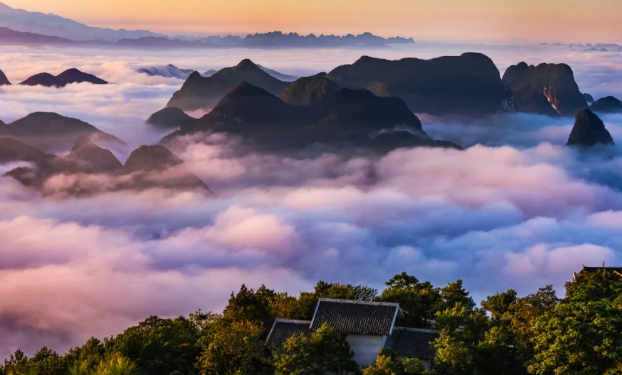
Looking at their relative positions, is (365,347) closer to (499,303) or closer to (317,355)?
(317,355)

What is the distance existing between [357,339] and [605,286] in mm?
11860

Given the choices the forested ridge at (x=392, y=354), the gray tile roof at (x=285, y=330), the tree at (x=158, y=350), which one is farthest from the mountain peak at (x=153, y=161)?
the gray tile roof at (x=285, y=330)

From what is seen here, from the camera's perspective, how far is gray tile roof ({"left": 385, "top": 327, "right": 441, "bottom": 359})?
111ft

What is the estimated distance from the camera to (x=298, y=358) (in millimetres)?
31547

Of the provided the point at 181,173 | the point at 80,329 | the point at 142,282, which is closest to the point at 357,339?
the point at 80,329

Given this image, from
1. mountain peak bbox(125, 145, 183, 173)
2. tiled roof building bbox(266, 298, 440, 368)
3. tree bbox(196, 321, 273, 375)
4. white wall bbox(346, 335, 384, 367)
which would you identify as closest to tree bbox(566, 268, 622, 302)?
tiled roof building bbox(266, 298, 440, 368)

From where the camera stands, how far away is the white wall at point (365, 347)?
113 feet

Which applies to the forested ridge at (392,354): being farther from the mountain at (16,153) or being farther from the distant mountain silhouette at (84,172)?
the mountain at (16,153)

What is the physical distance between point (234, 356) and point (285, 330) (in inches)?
153

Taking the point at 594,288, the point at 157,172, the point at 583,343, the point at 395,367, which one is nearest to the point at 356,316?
the point at 395,367

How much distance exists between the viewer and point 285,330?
1395 inches

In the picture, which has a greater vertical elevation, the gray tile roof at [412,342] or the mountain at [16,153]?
the gray tile roof at [412,342]

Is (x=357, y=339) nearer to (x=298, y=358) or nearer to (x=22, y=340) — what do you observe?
(x=298, y=358)

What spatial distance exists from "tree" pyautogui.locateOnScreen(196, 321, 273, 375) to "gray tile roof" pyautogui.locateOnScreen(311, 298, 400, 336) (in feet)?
10.4
